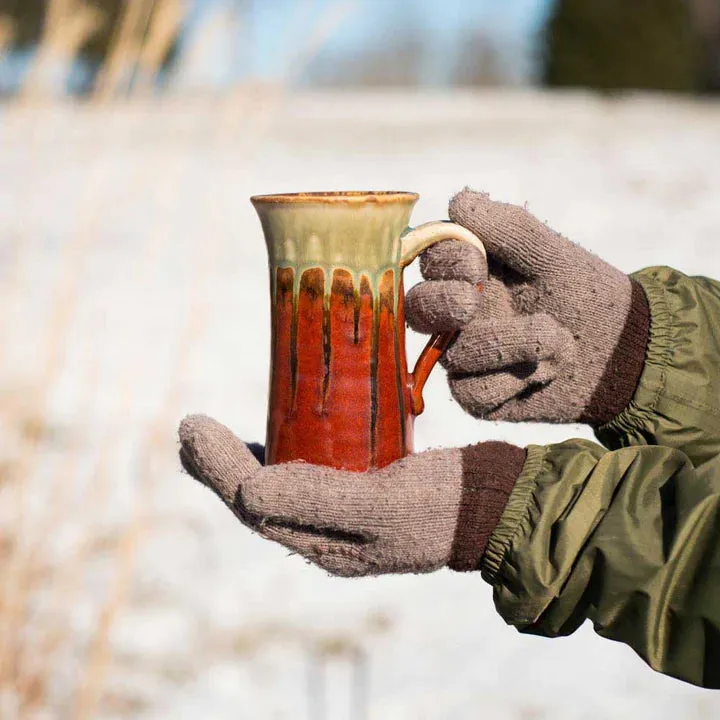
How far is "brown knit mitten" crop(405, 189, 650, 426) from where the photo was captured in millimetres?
1545

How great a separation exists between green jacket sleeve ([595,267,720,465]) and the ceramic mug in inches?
17.8

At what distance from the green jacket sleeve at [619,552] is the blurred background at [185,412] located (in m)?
1.28

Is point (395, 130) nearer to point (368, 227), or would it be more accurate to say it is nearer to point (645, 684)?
point (645, 684)

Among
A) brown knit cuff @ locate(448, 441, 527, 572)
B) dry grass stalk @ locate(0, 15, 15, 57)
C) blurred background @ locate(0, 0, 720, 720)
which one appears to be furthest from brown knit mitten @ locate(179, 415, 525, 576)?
dry grass stalk @ locate(0, 15, 15, 57)

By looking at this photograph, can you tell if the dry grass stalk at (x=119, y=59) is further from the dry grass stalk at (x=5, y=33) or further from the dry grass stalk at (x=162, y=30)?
the dry grass stalk at (x=5, y=33)

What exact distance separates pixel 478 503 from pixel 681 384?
1.57ft

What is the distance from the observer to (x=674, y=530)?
132cm

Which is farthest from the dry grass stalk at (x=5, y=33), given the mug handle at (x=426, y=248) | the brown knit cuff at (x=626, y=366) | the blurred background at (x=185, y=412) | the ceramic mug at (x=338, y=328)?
the brown knit cuff at (x=626, y=366)

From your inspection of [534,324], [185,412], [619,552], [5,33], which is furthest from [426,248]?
[185,412]

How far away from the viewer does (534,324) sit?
1.54 metres

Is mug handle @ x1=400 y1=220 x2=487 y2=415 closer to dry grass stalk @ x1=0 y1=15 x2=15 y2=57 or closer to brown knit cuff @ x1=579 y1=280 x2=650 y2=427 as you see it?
brown knit cuff @ x1=579 y1=280 x2=650 y2=427

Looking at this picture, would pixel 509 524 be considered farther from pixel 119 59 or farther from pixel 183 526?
pixel 183 526

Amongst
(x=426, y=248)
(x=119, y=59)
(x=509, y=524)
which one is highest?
(x=119, y=59)

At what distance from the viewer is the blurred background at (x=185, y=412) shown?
2.59 meters
